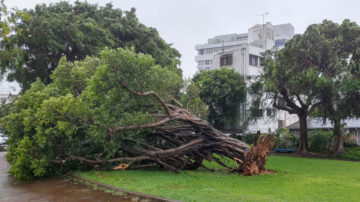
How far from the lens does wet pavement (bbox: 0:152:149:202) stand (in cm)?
807

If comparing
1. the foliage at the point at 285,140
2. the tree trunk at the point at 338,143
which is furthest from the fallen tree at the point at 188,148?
the foliage at the point at 285,140

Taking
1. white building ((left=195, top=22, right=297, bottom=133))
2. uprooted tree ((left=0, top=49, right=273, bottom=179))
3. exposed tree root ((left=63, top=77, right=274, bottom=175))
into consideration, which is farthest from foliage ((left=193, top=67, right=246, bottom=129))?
uprooted tree ((left=0, top=49, right=273, bottom=179))

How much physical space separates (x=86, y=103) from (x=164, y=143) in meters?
4.46

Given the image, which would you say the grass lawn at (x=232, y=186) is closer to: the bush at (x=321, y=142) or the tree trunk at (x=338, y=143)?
the tree trunk at (x=338, y=143)

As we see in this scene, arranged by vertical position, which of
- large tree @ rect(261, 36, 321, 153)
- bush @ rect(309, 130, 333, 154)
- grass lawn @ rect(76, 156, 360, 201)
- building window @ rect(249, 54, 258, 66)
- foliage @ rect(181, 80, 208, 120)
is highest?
building window @ rect(249, 54, 258, 66)

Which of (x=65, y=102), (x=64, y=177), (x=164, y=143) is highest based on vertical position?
(x=65, y=102)

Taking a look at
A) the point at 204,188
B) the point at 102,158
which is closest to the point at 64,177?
the point at 102,158

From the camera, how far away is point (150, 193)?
7.99 m

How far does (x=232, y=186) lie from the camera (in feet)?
29.9

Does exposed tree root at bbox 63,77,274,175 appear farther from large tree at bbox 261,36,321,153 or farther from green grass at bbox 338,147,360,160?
green grass at bbox 338,147,360,160

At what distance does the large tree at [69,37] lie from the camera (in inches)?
709

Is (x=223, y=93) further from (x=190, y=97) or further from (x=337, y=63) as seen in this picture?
(x=190, y=97)

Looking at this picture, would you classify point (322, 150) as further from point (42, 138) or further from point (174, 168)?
point (42, 138)

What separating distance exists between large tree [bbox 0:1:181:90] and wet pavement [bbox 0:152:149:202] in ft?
25.6
